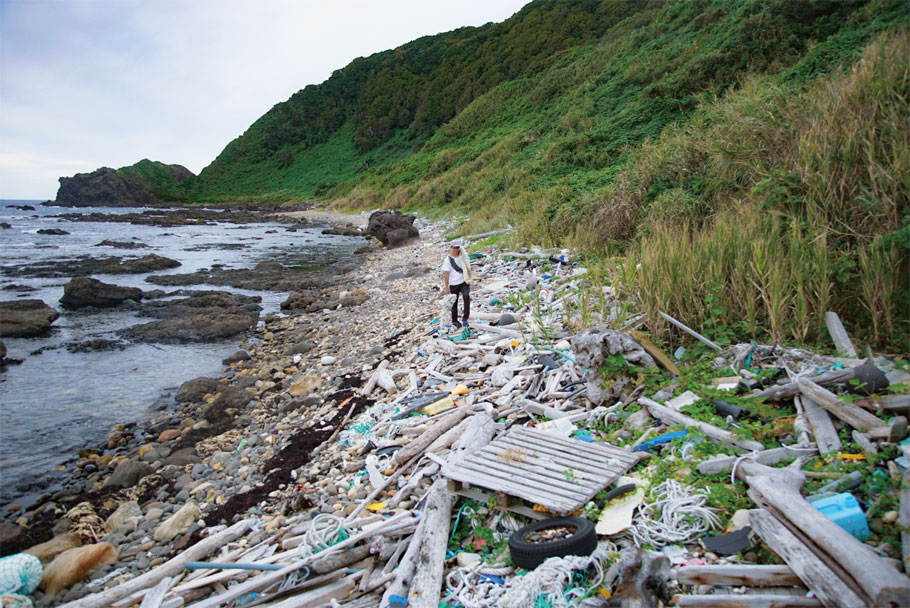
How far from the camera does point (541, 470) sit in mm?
3658

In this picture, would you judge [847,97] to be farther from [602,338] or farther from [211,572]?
[211,572]

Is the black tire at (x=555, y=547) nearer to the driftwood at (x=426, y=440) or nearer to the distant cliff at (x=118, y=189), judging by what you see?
the driftwood at (x=426, y=440)

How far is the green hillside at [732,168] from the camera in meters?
4.84

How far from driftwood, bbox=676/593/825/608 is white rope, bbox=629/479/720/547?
1.81 feet

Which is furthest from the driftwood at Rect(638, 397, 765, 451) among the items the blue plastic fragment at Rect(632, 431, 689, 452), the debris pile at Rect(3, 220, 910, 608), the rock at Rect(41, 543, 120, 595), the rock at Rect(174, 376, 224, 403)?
the rock at Rect(174, 376, 224, 403)

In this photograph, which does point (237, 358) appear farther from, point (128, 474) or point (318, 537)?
point (318, 537)

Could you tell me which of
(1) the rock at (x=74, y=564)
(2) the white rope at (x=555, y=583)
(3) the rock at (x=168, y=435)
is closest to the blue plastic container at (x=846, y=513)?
(2) the white rope at (x=555, y=583)

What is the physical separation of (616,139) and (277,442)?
599 inches

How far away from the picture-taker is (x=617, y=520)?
10.4 ft

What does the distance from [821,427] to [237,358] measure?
10.5 meters

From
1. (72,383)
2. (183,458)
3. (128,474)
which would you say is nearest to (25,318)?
(72,383)

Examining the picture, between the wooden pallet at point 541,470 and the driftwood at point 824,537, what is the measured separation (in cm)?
89

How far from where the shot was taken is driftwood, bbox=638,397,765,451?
11.6 feet

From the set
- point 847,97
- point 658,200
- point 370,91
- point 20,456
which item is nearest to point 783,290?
point 847,97
